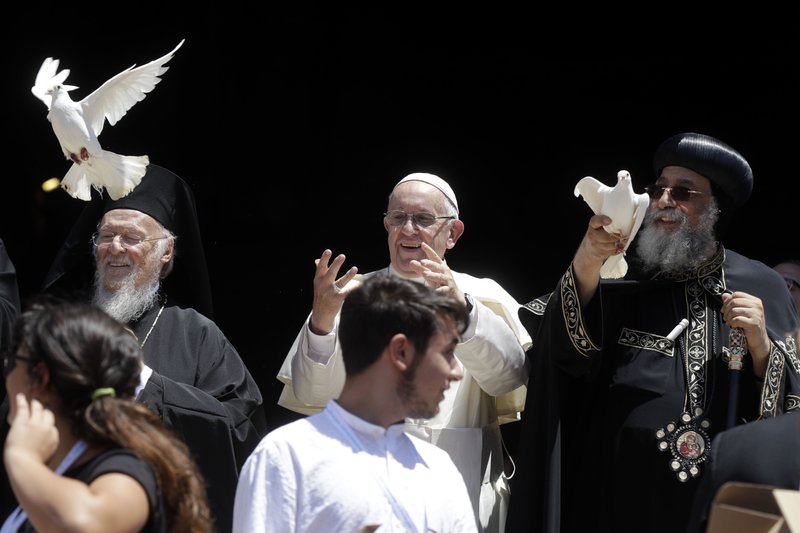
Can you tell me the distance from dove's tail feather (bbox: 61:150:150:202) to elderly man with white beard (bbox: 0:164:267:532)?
156mm

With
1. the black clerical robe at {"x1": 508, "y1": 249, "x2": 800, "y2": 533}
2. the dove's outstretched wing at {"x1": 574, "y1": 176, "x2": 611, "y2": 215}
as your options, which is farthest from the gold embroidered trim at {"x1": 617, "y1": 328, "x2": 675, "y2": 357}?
the dove's outstretched wing at {"x1": 574, "y1": 176, "x2": 611, "y2": 215}

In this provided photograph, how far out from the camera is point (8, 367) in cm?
319

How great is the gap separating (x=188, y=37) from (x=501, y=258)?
2.10m

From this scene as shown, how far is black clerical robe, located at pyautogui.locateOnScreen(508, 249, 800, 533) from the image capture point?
4953 millimetres

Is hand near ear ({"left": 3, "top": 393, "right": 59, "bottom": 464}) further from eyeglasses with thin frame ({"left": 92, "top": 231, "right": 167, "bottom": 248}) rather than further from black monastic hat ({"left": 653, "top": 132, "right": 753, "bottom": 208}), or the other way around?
black monastic hat ({"left": 653, "top": 132, "right": 753, "bottom": 208})

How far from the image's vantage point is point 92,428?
3078 mm

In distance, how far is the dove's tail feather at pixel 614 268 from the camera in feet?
17.6

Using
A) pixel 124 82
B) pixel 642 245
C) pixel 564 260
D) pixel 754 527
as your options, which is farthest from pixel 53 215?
pixel 754 527

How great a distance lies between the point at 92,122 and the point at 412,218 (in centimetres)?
142

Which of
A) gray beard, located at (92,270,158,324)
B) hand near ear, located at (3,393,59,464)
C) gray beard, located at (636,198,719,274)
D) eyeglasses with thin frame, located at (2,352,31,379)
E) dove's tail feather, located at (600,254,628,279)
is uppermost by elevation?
gray beard, located at (636,198,719,274)

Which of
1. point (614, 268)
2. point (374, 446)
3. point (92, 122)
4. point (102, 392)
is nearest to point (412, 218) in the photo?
point (614, 268)

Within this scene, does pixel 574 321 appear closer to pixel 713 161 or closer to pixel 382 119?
pixel 713 161

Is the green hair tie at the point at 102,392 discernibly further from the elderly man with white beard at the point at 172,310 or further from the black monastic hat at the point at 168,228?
the black monastic hat at the point at 168,228

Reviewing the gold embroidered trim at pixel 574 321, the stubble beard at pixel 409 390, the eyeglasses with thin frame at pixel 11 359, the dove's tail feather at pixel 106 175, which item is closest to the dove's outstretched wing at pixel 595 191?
the gold embroidered trim at pixel 574 321
